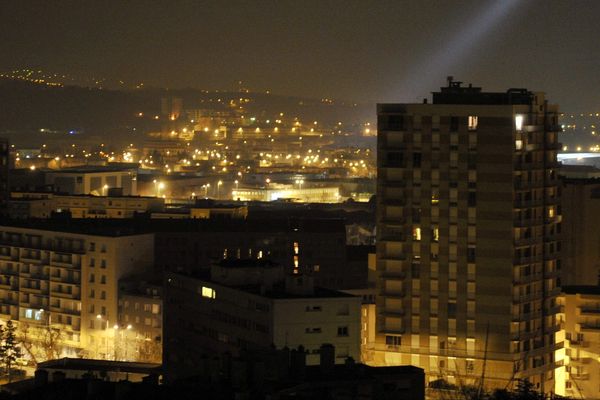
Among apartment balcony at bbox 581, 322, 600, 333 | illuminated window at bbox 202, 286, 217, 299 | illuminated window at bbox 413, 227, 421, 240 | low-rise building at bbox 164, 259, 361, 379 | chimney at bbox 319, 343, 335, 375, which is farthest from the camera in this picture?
apartment balcony at bbox 581, 322, 600, 333

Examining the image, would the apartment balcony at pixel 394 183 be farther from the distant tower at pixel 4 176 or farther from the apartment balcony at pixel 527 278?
the distant tower at pixel 4 176

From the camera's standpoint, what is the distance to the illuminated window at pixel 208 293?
20438mm

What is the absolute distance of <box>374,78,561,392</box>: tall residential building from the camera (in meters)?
22.3

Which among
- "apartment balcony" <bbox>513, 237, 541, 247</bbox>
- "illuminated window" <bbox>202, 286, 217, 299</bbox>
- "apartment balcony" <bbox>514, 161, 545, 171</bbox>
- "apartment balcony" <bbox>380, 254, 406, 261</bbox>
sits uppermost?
"apartment balcony" <bbox>514, 161, 545, 171</bbox>

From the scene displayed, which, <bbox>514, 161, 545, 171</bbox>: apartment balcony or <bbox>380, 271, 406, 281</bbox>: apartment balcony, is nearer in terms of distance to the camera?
<bbox>514, 161, 545, 171</bbox>: apartment balcony

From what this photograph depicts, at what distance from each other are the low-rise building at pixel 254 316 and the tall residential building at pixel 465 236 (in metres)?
2.09

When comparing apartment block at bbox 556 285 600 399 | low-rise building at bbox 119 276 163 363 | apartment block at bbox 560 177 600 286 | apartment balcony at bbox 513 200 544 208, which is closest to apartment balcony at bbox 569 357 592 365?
apartment block at bbox 556 285 600 399

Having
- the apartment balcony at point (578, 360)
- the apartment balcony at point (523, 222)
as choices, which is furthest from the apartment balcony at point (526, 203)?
the apartment balcony at point (578, 360)

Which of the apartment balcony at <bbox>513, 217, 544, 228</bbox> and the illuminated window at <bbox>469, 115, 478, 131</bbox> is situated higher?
the illuminated window at <bbox>469, 115, 478, 131</bbox>

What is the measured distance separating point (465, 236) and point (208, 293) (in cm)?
330

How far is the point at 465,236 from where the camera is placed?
22.4 m

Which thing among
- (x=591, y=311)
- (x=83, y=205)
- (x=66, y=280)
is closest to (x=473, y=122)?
(x=591, y=311)

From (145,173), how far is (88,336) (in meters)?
31.2

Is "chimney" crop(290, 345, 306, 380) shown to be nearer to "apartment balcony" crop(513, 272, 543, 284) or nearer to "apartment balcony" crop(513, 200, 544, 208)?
"apartment balcony" crop(513, 272, 543, 284)
